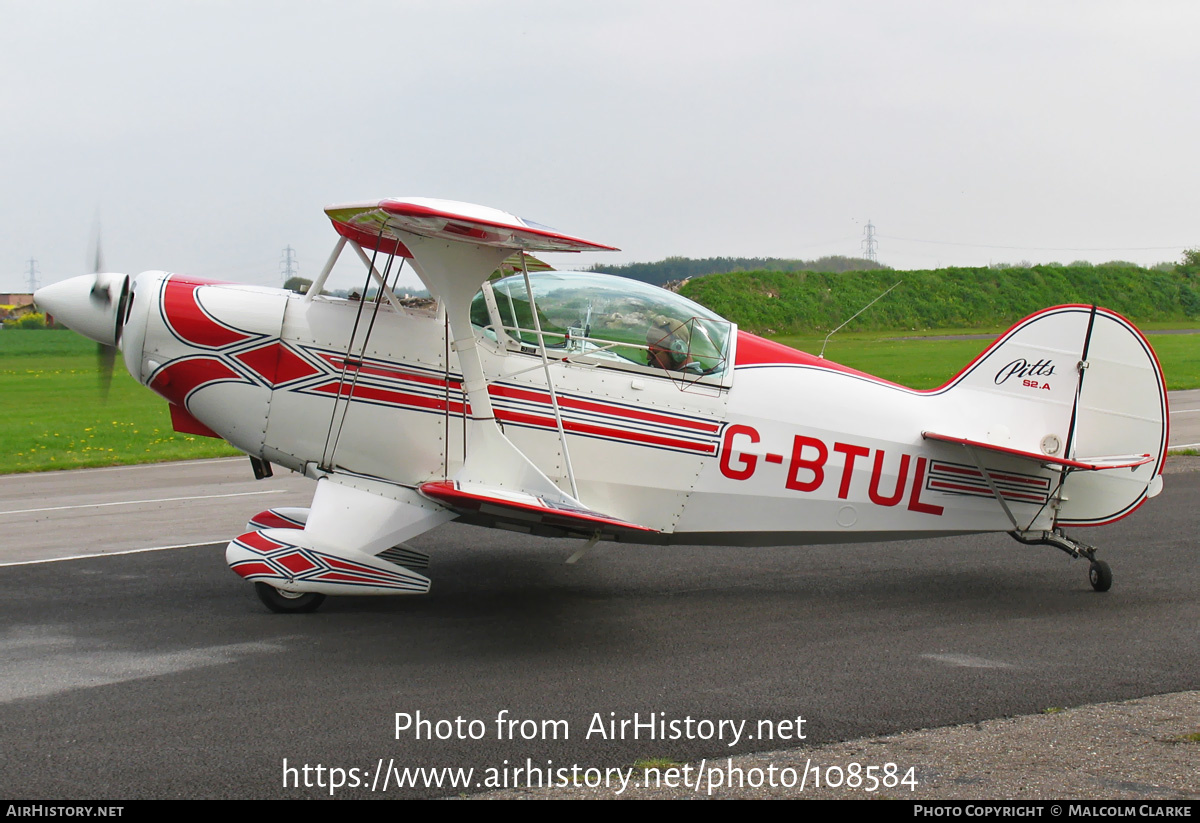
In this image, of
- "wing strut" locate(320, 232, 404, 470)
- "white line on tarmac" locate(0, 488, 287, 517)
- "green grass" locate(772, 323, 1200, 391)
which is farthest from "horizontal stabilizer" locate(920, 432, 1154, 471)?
"green grass" locate(772, 323, 1200, 391)

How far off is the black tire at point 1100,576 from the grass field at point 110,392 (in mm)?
14038

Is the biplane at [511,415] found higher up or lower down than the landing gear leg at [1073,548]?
higher up

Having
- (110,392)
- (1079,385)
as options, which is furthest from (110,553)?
(110,392)

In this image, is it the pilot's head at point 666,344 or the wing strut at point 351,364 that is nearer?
the wing strut at point 351,364

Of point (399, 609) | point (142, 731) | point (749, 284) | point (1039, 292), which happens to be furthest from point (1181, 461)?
point (1039, 292)

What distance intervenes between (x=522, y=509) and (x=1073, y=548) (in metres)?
4.86

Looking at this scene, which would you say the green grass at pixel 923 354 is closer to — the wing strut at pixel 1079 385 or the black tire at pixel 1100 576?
the wing strut at pixel 1079 385

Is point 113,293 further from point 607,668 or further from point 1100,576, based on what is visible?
point 1100,576

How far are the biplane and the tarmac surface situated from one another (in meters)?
0.68

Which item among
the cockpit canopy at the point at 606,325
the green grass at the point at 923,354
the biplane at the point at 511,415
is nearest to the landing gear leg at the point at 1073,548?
the biplane at the point at 511,415

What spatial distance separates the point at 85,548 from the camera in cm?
972

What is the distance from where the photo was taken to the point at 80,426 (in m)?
21.0

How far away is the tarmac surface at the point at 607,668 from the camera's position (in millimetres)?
4734

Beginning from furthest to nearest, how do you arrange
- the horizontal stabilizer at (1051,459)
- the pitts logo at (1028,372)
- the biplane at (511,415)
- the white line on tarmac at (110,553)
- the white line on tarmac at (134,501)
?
the white line on tarmac at (134,501) → the white line on tarmac at (110,553) → the pitts logo at (1028,372) → the horizontal stabilizer at (1051,459) → the biplane at (511,415)
